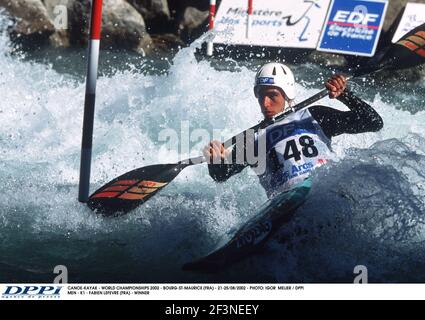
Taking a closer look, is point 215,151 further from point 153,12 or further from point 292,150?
point 153,12

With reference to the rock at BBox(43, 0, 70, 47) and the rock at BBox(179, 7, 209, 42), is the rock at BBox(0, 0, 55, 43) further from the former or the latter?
the rock at BBox(179, 7, 209, 42)

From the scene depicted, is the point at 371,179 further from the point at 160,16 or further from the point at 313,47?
the point at 160,16

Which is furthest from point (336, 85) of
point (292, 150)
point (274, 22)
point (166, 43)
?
point (166, 43)

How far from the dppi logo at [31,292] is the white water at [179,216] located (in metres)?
0.27

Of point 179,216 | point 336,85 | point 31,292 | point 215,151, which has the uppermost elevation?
point 336,85

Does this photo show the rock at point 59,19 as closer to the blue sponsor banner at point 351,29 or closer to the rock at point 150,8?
the rock at point 150,8

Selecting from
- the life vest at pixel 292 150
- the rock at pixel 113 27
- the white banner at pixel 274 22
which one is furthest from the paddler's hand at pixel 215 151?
the rock at pixel 113 27

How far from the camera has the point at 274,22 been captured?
8.68 m

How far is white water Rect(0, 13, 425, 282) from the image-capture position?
3.05m

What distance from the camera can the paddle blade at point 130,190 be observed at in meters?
3.58

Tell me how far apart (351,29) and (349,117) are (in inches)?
217

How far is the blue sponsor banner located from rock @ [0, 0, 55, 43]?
3760 millimetres

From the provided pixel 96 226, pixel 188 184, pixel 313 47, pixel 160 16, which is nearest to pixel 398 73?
pixel 313 47

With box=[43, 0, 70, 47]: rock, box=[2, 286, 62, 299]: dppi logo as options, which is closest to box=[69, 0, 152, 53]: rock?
box=[43, 0, 70, 47]: rock
